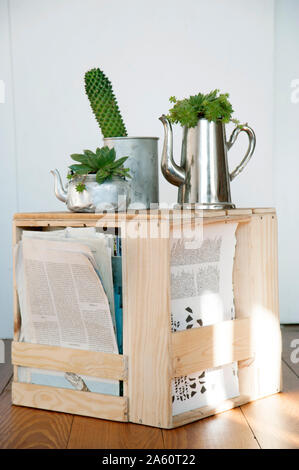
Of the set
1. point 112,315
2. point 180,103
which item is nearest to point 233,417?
point 112,315

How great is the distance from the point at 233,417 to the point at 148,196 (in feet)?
1.66

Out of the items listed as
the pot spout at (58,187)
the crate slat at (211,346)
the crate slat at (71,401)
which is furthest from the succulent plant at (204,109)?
the crate slat at (71,401)

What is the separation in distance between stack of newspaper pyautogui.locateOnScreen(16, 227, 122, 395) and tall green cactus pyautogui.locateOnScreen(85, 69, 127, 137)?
29cm

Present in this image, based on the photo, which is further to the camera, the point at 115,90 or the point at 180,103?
the point at 115,90

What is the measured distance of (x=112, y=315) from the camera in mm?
1192

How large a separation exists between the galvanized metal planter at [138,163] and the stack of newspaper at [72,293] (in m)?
0.18

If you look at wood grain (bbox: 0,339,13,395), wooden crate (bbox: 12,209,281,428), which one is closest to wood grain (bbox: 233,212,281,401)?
wooden crate (bbox: 12,209,281,428)

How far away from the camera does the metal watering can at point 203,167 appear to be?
134 centimetres

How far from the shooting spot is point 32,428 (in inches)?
45.5

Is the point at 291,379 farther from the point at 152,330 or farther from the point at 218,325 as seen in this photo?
the point at 152,330

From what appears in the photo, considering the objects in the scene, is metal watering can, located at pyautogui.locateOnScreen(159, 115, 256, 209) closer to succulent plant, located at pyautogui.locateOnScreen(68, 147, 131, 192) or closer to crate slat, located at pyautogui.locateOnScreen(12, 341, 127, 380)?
succulent plant, located at pyautogui.locateOnScreen(68, 147, 131, 192)

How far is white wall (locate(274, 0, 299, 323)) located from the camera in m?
2.07

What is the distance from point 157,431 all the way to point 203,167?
565 millimetres

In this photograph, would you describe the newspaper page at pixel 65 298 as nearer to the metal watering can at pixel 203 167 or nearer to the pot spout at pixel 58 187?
the pot spout at pixel 58 187
